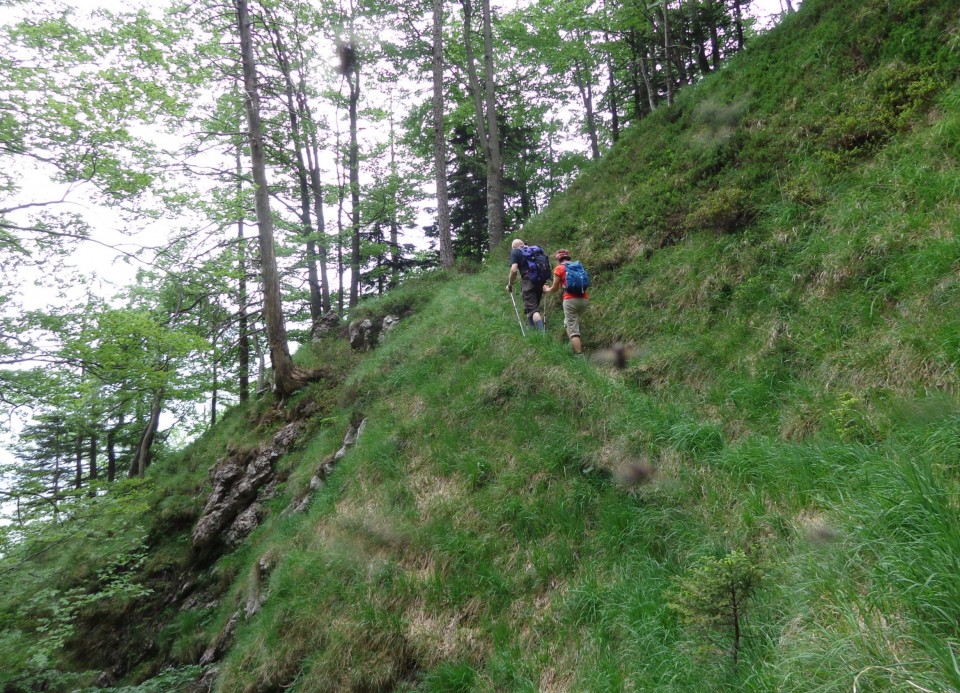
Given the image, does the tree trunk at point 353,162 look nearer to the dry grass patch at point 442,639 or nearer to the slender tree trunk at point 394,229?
the slender tree trunk at point 394,229

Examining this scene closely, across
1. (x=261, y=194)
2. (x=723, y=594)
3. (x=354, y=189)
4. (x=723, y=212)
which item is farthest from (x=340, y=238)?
(x=723, y=594)

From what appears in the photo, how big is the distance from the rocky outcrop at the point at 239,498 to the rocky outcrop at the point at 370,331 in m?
2.86

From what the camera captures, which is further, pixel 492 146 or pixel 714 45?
pixel 492 146

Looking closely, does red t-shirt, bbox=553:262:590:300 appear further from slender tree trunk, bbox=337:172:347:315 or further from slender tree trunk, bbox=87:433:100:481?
slender tree trunk, bbox=87:433:100:481

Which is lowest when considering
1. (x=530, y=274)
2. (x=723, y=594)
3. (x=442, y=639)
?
(x=442, y=639)

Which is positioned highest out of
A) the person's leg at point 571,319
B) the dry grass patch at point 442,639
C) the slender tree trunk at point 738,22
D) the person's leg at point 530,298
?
the slender tree trunk at point 738,22

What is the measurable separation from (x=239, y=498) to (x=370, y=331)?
492 cm

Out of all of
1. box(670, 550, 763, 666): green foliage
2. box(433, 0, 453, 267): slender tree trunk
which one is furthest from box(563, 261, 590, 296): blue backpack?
box(433, 0, 453, 267): slender tree trunk

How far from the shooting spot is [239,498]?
955cm

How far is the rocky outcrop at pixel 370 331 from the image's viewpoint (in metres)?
12.0

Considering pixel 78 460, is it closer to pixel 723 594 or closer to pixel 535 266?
pixel 535 266

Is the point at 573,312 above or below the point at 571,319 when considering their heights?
above

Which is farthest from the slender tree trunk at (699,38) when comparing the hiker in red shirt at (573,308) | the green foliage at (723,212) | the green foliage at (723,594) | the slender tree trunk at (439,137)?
the green foliage at (723,594)

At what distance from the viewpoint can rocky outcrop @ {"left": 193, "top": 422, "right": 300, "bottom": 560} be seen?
29.6 feet
